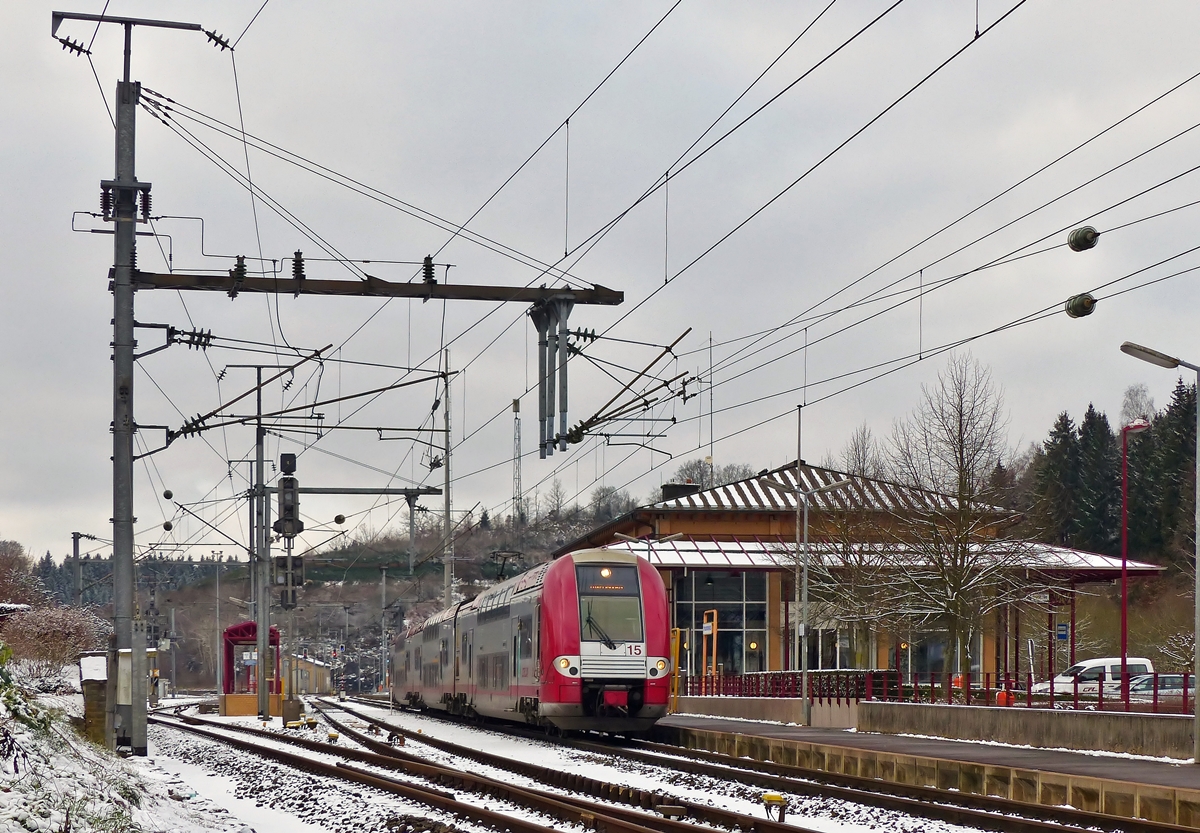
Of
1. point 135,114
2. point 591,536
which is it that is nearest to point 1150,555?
point 591,536

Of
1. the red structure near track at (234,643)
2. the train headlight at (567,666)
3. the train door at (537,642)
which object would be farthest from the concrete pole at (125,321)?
the red structure near track at (234,643)

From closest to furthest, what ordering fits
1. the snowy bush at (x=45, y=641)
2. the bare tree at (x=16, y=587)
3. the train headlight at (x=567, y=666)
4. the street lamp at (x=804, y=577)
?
the train headlight at (x=567, y=666) < the street lamp at (x=804, y=577) < the snowy bush at (x=45, y=641) < the bare tree at (x=16, y=587)

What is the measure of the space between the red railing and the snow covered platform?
4612mm

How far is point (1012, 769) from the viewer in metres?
16.4

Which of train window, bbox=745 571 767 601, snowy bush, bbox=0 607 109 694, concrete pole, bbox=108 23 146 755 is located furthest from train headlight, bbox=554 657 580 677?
train window, bbox=745 571 767 601

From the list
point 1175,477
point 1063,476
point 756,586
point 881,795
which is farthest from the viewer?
point 1063,476

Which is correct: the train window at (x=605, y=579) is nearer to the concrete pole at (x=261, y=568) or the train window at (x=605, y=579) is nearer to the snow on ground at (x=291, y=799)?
the snow on ground at (x=291, y=799)

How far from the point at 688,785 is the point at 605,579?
31.8 feet

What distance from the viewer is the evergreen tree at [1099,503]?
100312mm

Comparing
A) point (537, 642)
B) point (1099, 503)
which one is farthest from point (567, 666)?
point (1099, 503)

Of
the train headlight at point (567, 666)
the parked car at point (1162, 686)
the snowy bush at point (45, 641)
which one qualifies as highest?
the train headlight at point (567, 666)

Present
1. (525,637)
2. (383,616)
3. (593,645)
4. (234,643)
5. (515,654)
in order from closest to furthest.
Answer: (593,645) → (525,637) → (515,654) → (234,643) → (383,616)

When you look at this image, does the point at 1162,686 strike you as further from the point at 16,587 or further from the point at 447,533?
the point at 16,587

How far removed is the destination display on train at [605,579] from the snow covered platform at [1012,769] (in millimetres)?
3271
